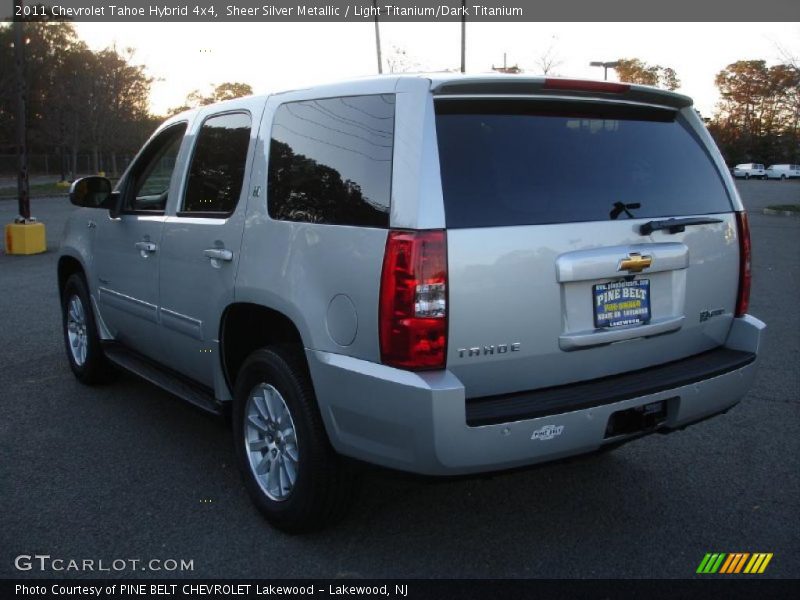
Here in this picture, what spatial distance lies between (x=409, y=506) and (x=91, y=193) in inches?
125

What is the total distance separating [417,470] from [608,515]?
135 cm

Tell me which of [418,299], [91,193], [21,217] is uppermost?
[91,193]

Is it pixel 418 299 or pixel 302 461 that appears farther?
pixel 302 461

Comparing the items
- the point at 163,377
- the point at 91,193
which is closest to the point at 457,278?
the point at 163,377

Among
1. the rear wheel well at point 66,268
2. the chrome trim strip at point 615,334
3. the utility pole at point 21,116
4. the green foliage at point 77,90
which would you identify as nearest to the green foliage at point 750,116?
the green foliage at point 77,90

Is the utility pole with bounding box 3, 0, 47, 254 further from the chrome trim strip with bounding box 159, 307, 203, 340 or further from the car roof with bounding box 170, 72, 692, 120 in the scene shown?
the car roof with bounding box 170, 72, 692, 120

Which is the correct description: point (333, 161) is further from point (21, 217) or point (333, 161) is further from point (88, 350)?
point (21, 217)

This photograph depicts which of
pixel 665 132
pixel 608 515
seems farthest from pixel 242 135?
pixel 608 515

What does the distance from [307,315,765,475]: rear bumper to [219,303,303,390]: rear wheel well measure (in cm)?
53

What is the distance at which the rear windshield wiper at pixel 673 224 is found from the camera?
331 cm

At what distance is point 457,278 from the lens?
2887 mm

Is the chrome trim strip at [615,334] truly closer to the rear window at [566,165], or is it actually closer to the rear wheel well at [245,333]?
the rear window at [566,165]

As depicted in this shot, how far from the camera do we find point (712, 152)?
3.88 meters

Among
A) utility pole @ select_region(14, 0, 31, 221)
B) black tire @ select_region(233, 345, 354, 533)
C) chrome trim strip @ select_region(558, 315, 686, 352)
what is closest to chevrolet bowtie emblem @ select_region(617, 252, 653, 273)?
chrome trim strip @ select_region(558, 315, 686, 352)
